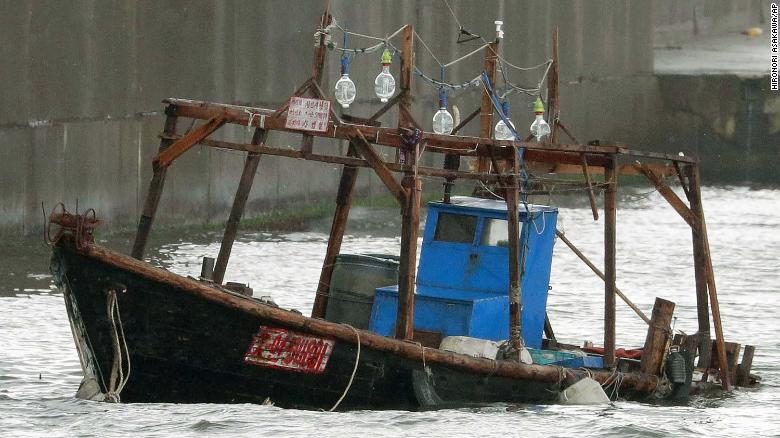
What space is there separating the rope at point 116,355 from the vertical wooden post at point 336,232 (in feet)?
7.24

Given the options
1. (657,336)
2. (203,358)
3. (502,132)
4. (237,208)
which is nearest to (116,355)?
(203,358)

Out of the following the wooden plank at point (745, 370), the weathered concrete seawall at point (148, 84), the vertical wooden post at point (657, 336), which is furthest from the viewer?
the weathered concrete seawall at point (148, 84)

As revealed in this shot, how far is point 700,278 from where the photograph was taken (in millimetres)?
14484

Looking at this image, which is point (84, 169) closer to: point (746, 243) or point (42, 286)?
point (42, 286)

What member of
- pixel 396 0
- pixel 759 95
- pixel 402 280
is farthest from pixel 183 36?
pixel 759 95

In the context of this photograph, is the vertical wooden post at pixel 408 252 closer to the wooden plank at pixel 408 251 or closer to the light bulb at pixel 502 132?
the wooden plank at pixel 408 251

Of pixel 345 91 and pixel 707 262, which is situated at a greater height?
pixel 345 91

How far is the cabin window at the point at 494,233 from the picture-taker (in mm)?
13430

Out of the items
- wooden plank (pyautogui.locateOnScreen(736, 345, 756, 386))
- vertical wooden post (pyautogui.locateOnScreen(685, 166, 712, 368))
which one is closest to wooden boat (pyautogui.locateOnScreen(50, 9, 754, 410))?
vertical wooden post (pyautogui.locateOnScreen(685, 166, 712, 368))

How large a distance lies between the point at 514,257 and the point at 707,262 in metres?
2.87

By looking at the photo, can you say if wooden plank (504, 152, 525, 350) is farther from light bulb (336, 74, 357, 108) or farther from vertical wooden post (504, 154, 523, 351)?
light bulb (336, 74, 357, 108)

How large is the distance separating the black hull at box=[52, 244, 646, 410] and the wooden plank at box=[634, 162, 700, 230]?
252 cm

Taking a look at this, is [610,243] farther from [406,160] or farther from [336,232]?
[336,232]

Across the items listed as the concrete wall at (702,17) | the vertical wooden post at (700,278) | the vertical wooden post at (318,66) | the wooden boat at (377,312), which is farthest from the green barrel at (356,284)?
the concrete wall at (702,17)
